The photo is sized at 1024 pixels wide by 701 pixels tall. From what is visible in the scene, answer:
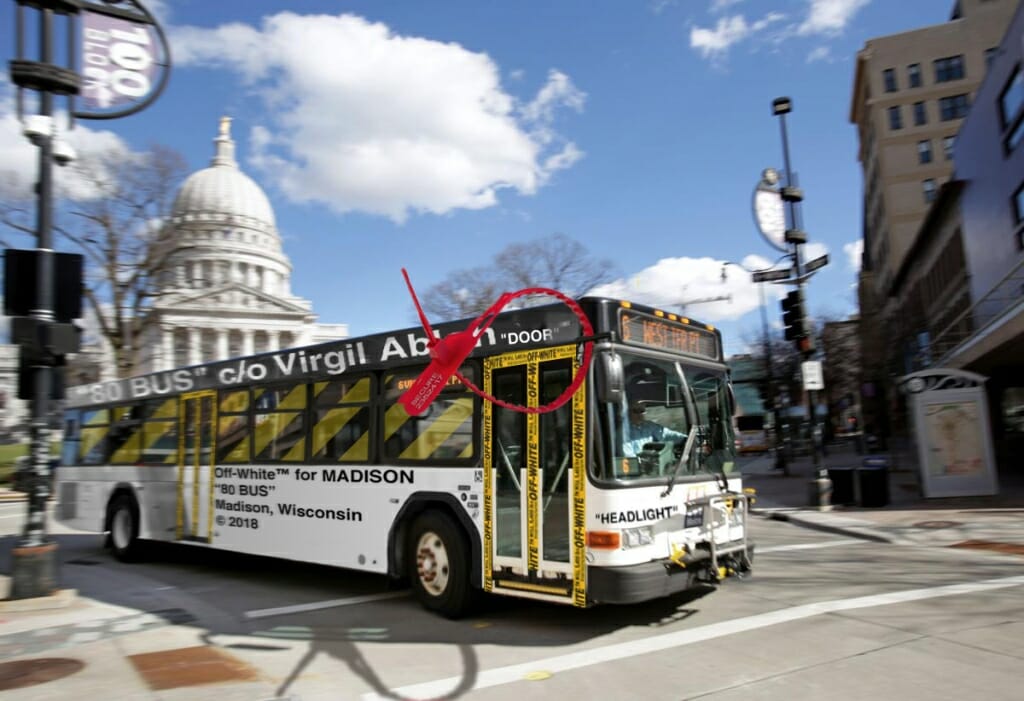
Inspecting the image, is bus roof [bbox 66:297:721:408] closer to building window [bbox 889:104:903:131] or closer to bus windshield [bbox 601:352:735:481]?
bus windshield [bbox 601:352:735:481]

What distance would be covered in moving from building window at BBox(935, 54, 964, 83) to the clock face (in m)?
49.8

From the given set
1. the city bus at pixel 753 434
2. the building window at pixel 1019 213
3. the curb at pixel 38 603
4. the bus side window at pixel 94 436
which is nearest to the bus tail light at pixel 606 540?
the curb at pixel 38 603

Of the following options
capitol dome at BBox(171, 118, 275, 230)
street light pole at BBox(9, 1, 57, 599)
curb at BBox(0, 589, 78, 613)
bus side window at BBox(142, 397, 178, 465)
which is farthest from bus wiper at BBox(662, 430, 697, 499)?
capitol dome at BBox(171, 118, 275, 230)

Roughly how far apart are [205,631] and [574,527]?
149 inches

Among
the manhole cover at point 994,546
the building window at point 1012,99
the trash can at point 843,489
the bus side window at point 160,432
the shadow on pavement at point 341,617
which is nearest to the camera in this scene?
the shadow on pavement at point 341,617

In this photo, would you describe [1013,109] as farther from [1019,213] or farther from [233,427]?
[233,427]

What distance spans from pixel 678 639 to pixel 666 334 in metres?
2.71

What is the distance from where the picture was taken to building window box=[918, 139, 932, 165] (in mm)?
55938

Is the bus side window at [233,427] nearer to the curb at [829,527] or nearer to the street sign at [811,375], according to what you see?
the curb at [829,527]

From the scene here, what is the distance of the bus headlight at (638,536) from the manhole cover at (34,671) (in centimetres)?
451

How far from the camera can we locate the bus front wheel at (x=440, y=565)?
6832mm

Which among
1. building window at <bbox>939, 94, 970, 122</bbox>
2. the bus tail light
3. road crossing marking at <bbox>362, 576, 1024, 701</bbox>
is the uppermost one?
building window at <bbox>939, 94, 970, 122</bbox>

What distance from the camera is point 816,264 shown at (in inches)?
627

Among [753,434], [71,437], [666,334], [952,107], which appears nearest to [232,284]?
[753,434]
